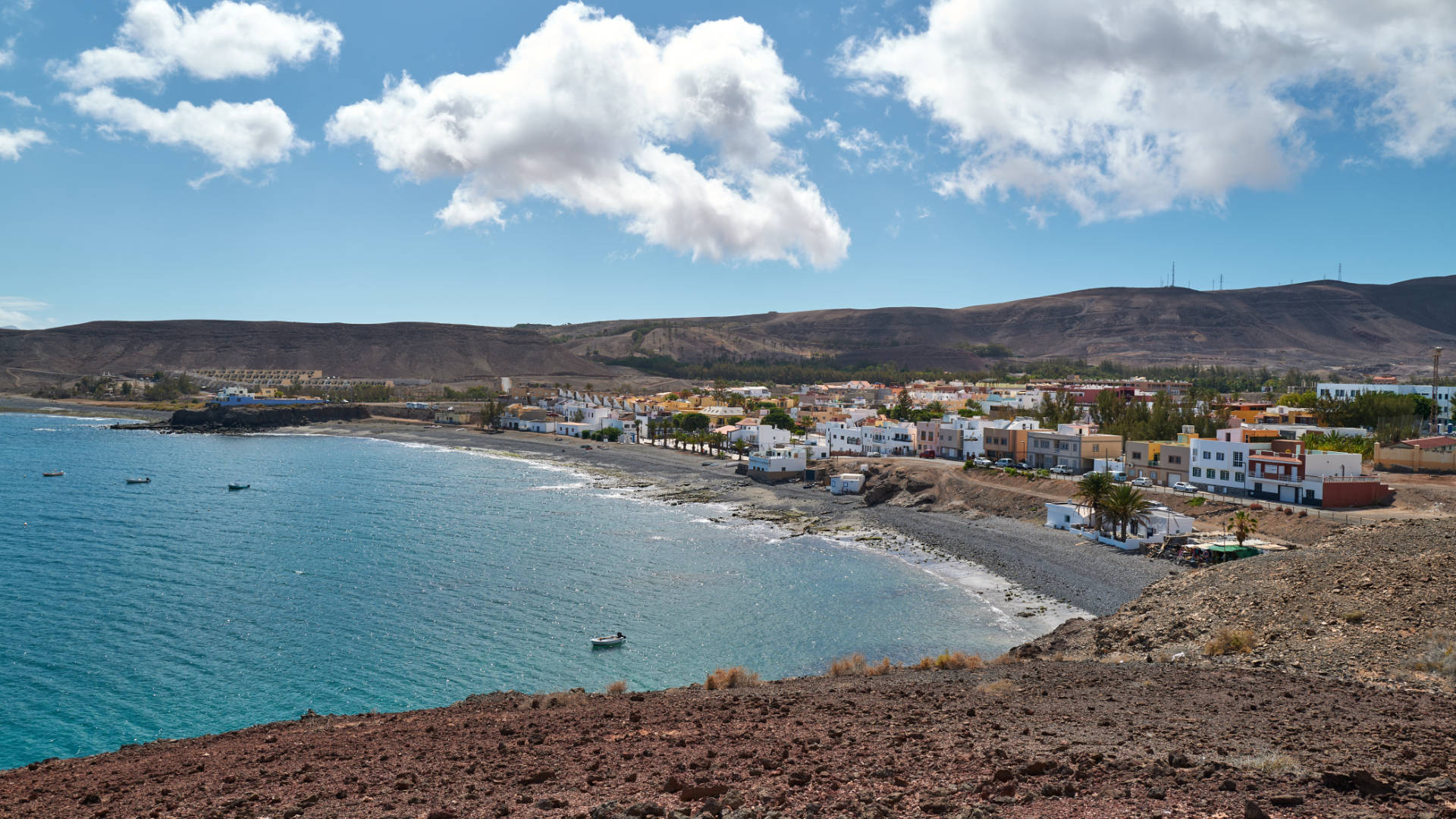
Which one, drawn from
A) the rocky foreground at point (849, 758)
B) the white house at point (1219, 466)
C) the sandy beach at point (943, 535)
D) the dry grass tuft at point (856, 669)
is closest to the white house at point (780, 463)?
the sandy beach at point (943, 535)

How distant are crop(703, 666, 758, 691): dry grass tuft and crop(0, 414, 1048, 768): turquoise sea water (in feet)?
14.7

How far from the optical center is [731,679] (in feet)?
61.3

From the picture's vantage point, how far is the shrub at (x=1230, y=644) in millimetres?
18297

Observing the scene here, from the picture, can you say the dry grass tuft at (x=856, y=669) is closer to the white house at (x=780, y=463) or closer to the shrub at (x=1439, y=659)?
the shrub at (x=1439, y=659)

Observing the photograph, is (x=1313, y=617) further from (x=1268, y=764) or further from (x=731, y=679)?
(x=731, y=679)

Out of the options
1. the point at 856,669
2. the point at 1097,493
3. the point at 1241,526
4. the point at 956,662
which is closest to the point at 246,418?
the point at 1097,493

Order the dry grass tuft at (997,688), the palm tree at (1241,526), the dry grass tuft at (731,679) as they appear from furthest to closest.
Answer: the palm tree at (1241,526)
the dry grass tuft at (731,679)
the dry grass tuft at (997,688)

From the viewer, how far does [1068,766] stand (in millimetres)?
10016

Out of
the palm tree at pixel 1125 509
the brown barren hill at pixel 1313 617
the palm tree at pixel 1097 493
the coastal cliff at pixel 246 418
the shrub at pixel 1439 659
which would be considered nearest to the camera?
the shrub at pixel 1439 659

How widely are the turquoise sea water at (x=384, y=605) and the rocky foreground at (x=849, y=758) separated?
21.8 ft

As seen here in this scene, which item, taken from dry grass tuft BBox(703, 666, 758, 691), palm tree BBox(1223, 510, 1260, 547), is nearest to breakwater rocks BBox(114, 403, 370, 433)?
dry grass tuft BBox(703, 666, 758, 691)

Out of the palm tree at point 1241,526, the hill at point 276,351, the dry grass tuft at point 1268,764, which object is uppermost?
the hill at point 276,351

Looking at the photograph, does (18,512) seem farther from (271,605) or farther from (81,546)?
(271,605)

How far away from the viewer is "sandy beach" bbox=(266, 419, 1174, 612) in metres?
31.2
